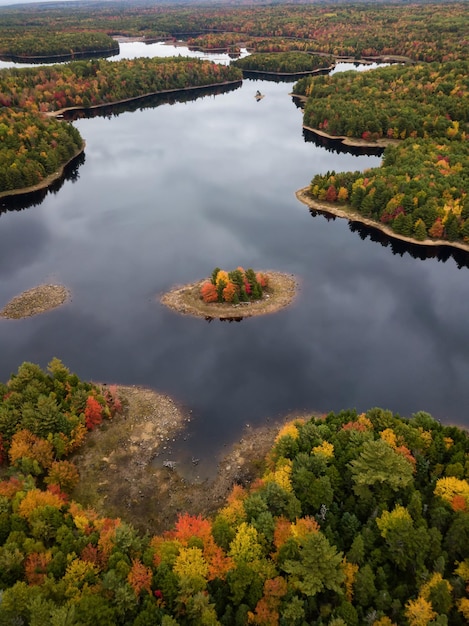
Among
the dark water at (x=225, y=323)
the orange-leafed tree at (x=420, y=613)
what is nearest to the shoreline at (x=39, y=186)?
the dark water at (x=225, y=323)

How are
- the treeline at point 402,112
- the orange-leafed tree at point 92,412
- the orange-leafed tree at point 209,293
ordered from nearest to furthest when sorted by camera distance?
the orange-leafed tree at point 92,412
the orange-leafed tree at point 209,293
the treeline at point 402,112

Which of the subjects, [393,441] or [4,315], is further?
[4,315]

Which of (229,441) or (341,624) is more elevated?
(341,624)

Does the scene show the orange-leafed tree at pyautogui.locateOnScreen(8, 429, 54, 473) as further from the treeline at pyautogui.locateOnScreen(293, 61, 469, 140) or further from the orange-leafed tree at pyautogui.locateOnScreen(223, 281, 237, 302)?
the treeline at pyautogui.locateOnScreen(293, 61, 469, 140)

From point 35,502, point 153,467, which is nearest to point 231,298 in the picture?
point 153,467

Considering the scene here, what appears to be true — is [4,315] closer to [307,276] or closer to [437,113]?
[307,276]

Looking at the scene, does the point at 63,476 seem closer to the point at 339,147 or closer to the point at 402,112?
the point at 339,147

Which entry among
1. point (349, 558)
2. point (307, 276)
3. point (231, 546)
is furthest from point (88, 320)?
point (349, 558)

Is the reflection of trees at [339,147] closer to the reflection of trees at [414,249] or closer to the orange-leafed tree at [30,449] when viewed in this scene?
the reflection of trees at [414,249]
